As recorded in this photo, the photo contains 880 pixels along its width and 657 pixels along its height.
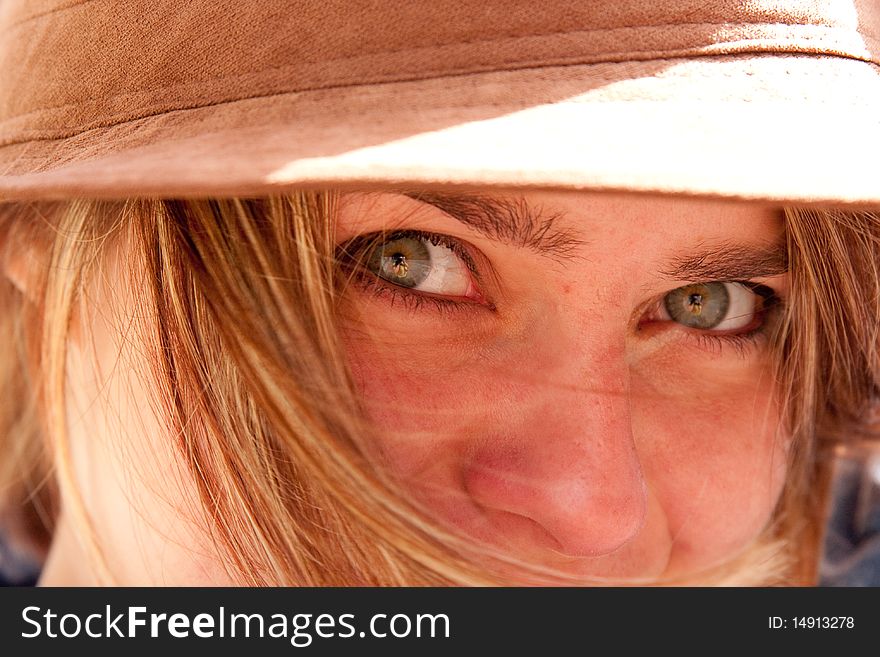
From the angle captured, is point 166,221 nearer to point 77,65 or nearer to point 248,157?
point 77,65

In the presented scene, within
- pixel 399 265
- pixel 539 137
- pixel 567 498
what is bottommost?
pixel 567 498

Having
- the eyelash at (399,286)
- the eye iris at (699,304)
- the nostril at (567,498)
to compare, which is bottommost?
the nostril at (567,498)

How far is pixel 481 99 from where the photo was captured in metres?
0.71

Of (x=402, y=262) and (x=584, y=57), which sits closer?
(x=584, y=57)

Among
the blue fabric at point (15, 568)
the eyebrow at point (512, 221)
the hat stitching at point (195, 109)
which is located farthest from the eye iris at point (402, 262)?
the blue fabric at point (15, 568)

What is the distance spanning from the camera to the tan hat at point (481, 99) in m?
0.65

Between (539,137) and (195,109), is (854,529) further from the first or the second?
(195,109)

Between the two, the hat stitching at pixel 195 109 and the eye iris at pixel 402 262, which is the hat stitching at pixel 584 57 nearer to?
the hat stitching at pixel 195 109

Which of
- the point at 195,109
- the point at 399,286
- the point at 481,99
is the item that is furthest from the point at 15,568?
the point at 481,99

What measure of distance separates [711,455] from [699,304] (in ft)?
0.65

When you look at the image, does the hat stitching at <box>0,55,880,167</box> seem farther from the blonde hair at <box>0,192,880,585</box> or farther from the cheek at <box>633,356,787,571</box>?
the cheek at <box>633,356,787,571</box>
